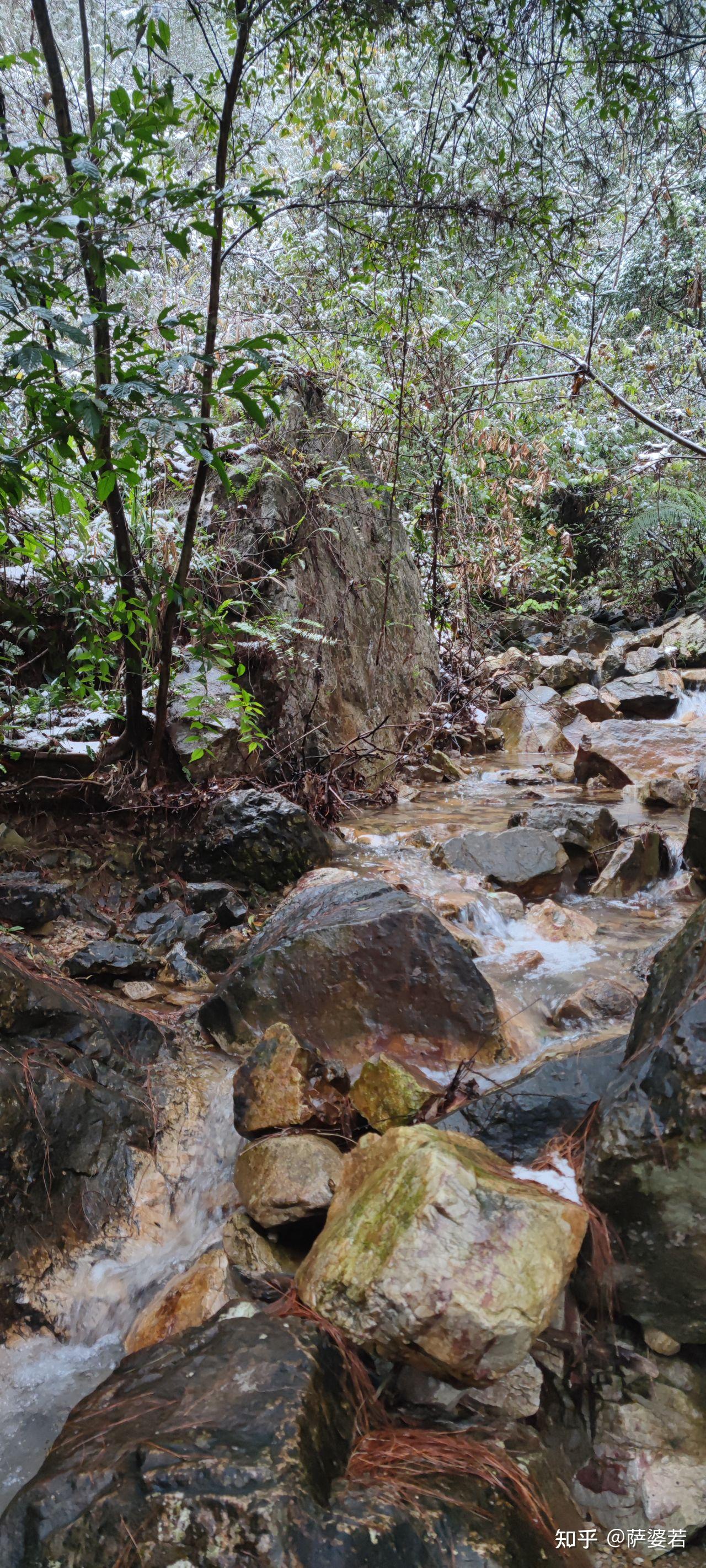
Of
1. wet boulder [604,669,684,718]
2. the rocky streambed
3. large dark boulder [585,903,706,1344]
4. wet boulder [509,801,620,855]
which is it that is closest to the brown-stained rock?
the rocky streambed

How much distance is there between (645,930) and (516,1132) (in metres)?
2.09

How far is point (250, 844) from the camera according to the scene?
173 inches

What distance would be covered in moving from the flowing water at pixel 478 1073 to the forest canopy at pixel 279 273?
1.52 meters

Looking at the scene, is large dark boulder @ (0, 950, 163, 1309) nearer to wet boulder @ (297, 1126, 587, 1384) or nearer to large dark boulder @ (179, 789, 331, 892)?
wet boulder @ (297, 1126, 587, 1384)

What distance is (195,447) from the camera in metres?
2.43

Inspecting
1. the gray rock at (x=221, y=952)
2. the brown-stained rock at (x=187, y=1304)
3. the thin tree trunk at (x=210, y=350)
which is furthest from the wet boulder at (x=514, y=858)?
the brown-stained rock at (x=187, y=1304)

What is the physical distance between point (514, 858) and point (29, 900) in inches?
106

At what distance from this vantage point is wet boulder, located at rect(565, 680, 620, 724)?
9.23 m

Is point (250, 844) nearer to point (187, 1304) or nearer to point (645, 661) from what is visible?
point (187, 1304)

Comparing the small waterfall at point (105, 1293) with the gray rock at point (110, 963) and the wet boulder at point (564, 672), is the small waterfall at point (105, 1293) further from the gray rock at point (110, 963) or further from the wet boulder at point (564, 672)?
the wet boulder at point (564, 672)

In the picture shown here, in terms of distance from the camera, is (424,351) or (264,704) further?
(424,351)

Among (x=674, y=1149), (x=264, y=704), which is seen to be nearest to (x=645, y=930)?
(x=674, y=1149)

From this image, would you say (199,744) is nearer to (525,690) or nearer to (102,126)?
(102,126)

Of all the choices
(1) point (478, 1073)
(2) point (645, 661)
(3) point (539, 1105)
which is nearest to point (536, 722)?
(2) point (645, 661)
